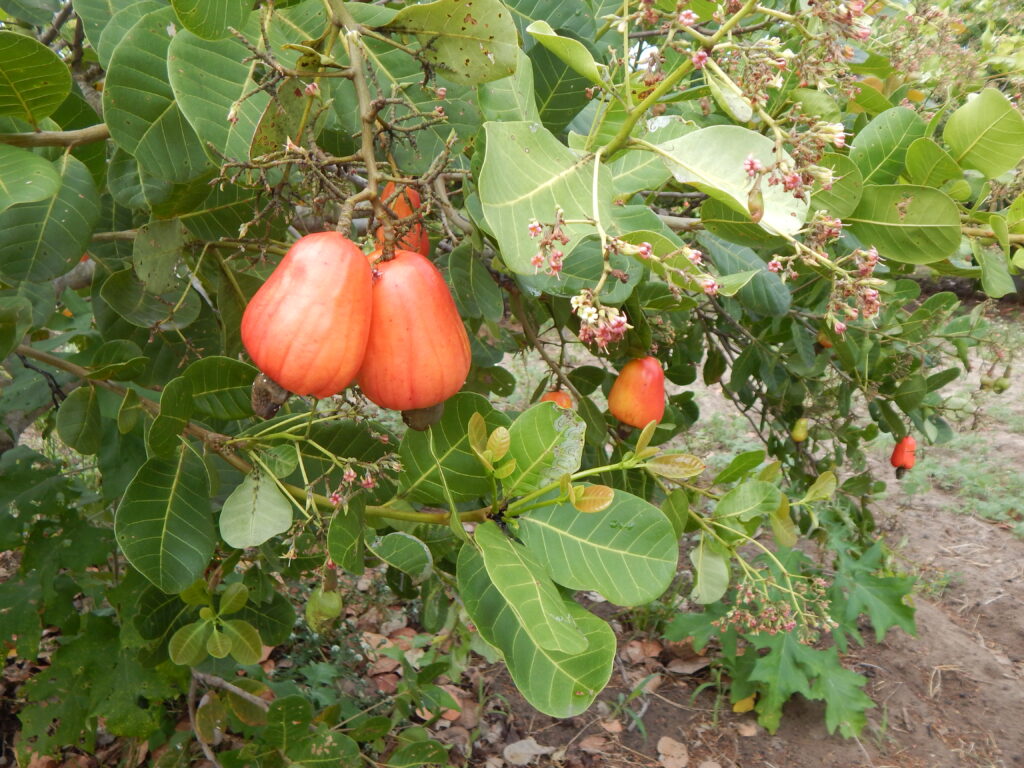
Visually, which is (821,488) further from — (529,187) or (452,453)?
(529,187)

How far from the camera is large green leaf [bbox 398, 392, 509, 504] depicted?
1022mm

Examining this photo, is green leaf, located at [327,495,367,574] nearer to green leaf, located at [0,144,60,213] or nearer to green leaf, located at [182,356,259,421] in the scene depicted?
green leaf, located at [182,356,259,421]

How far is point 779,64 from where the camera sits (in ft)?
2.21

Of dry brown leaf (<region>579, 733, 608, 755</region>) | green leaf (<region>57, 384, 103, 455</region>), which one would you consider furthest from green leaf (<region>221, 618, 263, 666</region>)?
dry brown leaf (<region>579, 733, 608, 755</region>)

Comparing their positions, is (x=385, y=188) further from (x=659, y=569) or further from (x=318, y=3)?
(x=659, y=569)

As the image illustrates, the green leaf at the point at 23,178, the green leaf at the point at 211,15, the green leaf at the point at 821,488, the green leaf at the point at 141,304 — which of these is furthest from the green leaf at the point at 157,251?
the green leaf at the point at 821,488

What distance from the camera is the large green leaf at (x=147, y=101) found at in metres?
0.85

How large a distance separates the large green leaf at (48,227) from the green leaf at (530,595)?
2.20 ft

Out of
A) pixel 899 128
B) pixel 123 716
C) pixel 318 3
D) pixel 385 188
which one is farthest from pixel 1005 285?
pixel 123 716

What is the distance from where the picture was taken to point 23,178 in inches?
32.3

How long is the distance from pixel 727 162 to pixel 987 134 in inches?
17.3

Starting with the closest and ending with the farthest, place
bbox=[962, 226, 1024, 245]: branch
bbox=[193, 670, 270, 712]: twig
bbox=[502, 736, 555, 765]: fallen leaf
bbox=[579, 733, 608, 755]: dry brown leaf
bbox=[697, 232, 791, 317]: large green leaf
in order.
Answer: bbox=[962, 226, 1024, 245]: branch, bbox=[697, 232, 791, 317]: large green leaf, bbox=[193, 670, 270, 712]: twig, bbox=[502, 736, 555, 765]: fallen leaf, bbox=[579, 733, 608, 755]: dry brown leaf

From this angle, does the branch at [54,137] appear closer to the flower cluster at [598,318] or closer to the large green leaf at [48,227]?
the large green leaf at [48,227]

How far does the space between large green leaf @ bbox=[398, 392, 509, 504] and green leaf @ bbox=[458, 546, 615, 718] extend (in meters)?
0.15
